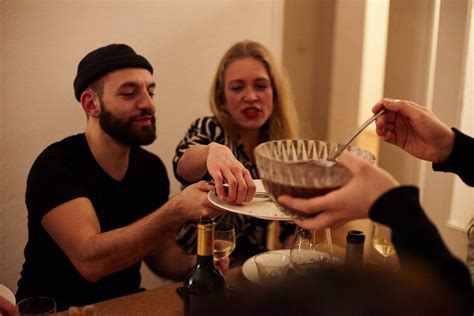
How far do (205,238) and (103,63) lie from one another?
39.9 inches

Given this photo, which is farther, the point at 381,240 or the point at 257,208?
the point at 381,240

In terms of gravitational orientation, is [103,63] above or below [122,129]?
above

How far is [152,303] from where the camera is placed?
3.79 feet

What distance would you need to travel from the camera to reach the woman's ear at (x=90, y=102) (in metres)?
1.70

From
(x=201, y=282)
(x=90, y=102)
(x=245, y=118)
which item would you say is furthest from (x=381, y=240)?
(x=90, y=102)

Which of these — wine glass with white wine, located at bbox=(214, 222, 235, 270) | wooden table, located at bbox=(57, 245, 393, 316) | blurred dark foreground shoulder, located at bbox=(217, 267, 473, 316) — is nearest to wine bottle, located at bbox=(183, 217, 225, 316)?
wooden table, located at bbox=(57, 245, 393, 316)

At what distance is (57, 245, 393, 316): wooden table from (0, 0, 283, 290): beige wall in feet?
2.63

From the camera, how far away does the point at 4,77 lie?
67.4 inches

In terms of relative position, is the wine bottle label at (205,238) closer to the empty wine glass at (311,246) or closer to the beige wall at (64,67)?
the empty wine glass at (311,246)

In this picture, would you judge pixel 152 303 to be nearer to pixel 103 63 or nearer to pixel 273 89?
pixel 103 63

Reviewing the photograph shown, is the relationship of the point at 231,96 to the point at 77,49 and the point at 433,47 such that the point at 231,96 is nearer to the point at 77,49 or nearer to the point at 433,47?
the point at 77,49

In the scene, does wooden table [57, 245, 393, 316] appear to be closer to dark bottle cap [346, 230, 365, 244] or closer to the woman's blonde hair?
dark bottle cap [346, 230, 365, 244]

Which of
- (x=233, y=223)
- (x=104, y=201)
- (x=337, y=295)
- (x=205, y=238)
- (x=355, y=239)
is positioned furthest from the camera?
(x=233, y=223)

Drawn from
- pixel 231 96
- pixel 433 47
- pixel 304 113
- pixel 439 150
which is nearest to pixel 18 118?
pixel 231 96
